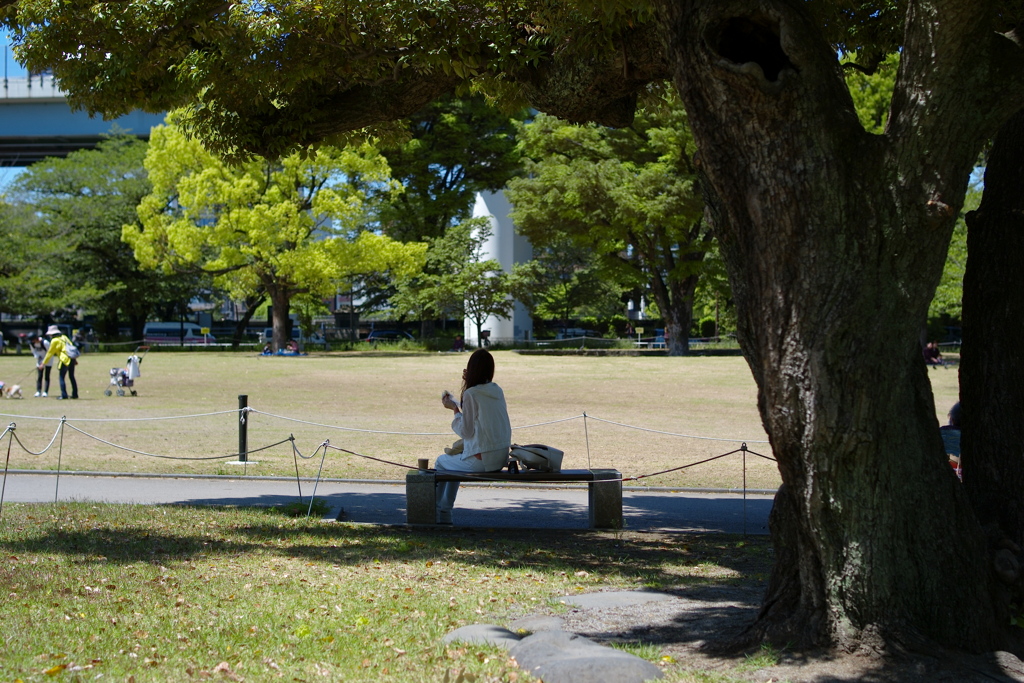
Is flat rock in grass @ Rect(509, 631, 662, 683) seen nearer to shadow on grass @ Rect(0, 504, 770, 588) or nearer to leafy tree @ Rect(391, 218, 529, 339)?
shadow on grass @ Rect(0, 504, 770, 588)

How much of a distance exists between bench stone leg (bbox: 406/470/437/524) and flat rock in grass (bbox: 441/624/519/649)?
3414mm

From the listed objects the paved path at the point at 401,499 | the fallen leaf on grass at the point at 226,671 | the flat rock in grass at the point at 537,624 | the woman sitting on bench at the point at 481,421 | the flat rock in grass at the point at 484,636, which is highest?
the woman sitting on bench at the point at 481,421

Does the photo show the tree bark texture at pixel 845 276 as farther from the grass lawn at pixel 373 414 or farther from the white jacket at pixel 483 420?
the grass lawn at pixel 373 414

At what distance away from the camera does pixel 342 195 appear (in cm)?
4584

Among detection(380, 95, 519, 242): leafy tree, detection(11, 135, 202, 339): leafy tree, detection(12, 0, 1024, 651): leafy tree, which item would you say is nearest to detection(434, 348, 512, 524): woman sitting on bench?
detection(12, 0, 1024, 651): leafy tree

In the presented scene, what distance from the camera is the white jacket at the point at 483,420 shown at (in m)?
8.84

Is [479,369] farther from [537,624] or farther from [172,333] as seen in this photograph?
[172,333]

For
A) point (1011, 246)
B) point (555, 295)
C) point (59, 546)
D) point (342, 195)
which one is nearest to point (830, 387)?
point (1011, 246)

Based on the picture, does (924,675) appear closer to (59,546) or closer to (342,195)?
(59,546)

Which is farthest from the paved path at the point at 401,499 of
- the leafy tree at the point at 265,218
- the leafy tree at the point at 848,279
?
the leafy tree at the point at 265,218

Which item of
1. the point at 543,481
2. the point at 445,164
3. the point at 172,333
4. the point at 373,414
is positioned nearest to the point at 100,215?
the point at 445,164

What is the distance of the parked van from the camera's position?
232ft

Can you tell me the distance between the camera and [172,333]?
77.5 metres

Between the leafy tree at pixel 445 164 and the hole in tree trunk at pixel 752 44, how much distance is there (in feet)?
164
